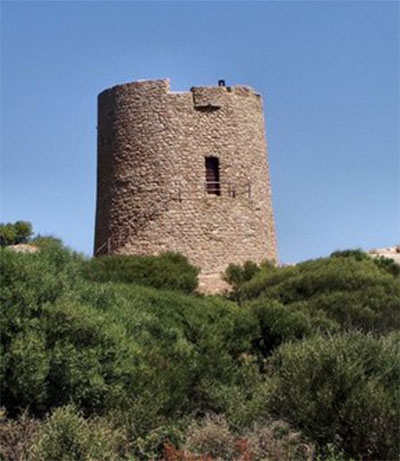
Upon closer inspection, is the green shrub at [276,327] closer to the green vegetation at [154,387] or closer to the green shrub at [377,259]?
the green vegetation at [154,387]

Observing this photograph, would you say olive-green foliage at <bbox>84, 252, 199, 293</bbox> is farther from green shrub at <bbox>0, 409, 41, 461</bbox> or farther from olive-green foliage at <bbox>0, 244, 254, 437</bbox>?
green shrub at <bbox>0, 409, 41, 461</bbox>

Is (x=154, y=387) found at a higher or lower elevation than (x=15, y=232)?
lower

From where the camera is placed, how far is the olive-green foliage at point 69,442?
10.5m

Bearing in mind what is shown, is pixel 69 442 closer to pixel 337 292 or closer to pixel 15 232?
pixel 337 292

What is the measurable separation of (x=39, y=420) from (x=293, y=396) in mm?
3029

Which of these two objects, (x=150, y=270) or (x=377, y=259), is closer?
(x=150, y=270)

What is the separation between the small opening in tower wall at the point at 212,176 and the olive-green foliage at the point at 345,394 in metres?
12.0

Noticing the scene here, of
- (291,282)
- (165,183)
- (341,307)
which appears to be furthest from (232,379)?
(165,183)

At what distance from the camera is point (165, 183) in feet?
82.0

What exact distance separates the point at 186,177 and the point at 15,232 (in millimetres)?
9194

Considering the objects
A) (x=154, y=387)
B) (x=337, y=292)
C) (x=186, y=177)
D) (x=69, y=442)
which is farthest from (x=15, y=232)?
(x=69, y=442)

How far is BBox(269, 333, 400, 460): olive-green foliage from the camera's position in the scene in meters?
12.5

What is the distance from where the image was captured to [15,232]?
32562 millimetres

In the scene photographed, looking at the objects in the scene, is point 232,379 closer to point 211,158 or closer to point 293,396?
point 293,396
